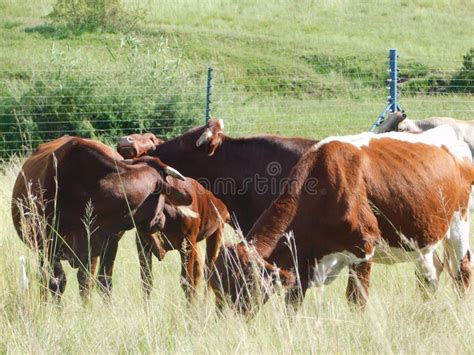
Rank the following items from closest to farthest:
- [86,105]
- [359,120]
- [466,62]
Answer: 1. [86,105]
2. [359,120]
3. [466,62]

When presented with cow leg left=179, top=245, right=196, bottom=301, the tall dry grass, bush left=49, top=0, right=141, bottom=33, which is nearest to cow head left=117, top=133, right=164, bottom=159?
cow leg left=179, top=245, right=196, bottom=301

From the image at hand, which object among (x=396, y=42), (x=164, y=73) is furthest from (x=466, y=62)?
(x=164, y=73)

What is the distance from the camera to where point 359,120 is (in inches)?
695

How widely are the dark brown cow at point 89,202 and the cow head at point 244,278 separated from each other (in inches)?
58.8

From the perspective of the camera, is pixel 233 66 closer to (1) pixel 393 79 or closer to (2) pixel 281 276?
(1) pixel 393 79

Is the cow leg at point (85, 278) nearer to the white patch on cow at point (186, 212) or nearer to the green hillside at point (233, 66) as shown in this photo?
the white patch on cow at point (186, 212)

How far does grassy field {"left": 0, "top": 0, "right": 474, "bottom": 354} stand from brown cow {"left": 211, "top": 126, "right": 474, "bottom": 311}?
24cm

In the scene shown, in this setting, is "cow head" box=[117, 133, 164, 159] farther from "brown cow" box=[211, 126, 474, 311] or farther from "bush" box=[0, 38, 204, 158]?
"bush" box=[0, 38, 204, 158]

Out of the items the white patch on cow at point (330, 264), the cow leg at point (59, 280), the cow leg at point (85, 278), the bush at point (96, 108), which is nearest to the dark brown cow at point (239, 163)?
the cow leg at point (85, 278)

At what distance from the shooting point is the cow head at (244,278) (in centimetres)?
558

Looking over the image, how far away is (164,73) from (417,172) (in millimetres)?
10400

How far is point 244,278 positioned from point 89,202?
1846 millimetres

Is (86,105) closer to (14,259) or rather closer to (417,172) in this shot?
(14,259)

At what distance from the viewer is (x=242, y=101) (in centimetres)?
2048
